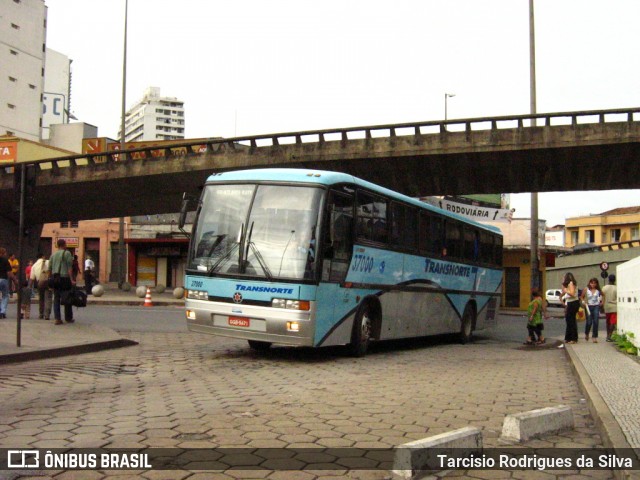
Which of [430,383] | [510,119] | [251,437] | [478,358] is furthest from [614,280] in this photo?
[251,437]

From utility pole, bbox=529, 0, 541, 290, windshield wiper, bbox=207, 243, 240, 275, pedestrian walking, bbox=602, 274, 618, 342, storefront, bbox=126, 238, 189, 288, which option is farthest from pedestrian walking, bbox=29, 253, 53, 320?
storefront, bbox=126, 238, 189, 288

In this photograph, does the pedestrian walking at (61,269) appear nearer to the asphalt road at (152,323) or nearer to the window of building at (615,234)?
the asphalt road at (152,323)

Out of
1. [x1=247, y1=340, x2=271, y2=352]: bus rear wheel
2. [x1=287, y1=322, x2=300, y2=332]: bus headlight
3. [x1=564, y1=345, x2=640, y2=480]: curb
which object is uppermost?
[x1=287, y1=322, x2=300, y2=332]: bus headlight

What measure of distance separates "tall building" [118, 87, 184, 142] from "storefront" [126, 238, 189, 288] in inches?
5004

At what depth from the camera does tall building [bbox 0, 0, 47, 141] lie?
241 ft

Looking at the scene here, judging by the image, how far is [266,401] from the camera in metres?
7.24

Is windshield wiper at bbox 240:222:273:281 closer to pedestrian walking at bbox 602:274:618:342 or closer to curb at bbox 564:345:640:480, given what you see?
curb at bbox 564:345:640:480

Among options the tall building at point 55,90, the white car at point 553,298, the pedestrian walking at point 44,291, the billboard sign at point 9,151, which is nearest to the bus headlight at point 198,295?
the pedestrian walking at point 44,291

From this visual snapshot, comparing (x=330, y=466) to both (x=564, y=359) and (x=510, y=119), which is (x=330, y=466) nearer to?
(x=564, y=359)

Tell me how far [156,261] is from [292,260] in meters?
43.3

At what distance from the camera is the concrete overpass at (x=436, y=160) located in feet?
80.2

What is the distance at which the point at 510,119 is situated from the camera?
2488 cm

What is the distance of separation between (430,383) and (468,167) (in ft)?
62.9

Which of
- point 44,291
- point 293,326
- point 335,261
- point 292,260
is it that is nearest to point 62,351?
point 293,326
